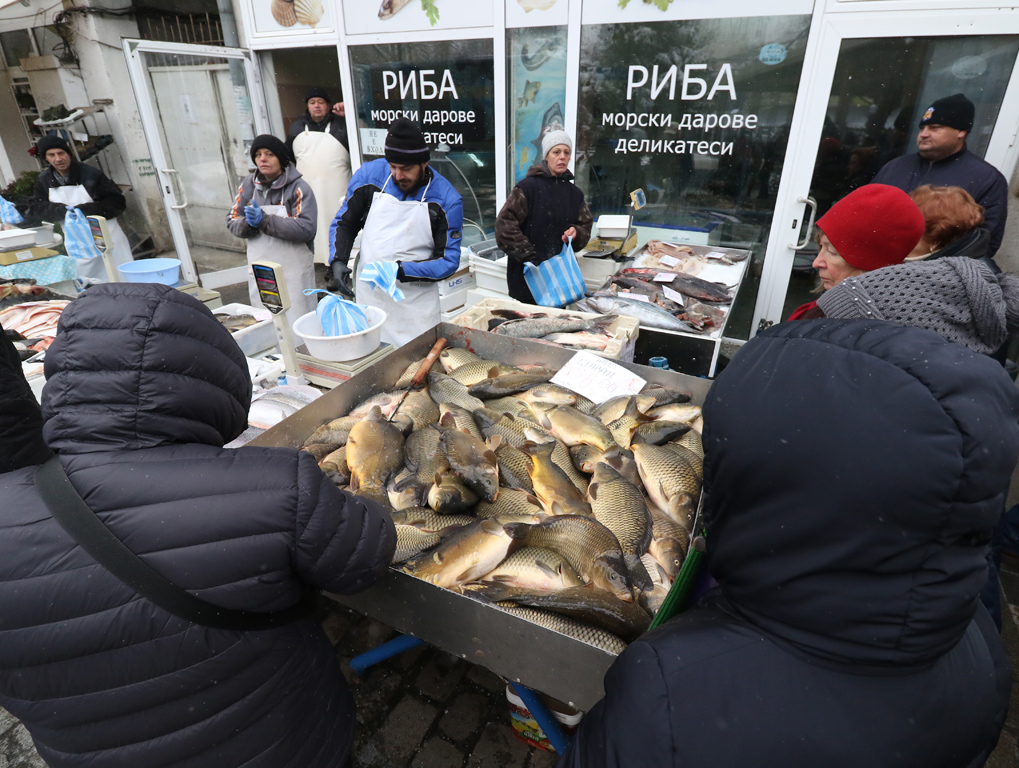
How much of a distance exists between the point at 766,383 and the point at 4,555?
1536 mm

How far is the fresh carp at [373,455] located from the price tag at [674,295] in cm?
290

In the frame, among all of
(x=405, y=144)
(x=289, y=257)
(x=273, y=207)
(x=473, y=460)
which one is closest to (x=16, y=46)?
(x=273, y=207)

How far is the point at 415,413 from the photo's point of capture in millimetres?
2559

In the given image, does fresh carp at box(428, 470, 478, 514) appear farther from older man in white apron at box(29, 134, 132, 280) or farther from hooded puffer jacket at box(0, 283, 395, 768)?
older man in white apron at box(29, 134, 132, 280)

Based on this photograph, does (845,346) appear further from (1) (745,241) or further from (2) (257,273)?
(1) (745,241)

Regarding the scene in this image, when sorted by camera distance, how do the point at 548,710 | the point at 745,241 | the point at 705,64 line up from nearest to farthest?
1. the point at 548,710
2. the point at 705,64
3. the point at 745,241

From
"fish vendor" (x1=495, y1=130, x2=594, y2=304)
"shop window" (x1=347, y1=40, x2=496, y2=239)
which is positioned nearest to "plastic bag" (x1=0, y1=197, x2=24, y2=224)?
"shop window" (x1=347, y1=40, x2=496, y2=239)

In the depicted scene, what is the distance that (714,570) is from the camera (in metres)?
1.04

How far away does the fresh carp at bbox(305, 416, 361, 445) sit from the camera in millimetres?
2375

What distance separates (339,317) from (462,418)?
1078 mm

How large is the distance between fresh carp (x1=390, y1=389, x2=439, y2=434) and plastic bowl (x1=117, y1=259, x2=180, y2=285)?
2605mm

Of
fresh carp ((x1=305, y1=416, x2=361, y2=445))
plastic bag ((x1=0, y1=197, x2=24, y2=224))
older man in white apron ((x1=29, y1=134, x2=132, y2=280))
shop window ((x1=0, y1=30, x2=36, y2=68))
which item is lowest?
fresh carp ((x1=305, y1=416, x2=361, y2=445))

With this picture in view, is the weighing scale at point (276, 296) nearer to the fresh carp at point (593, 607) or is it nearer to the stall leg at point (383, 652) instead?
the stall leg at point (383, 652)

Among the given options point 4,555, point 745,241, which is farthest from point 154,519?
point 745,241
